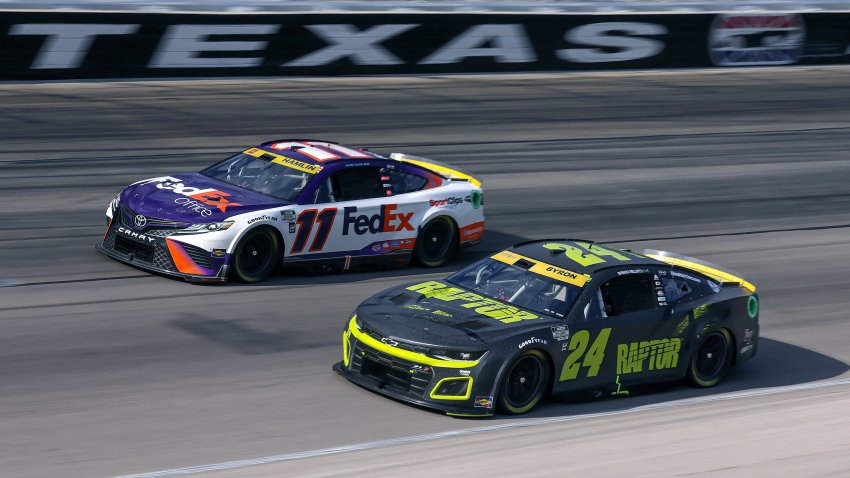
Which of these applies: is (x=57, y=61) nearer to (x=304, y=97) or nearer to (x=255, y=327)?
(x=304, y=97)

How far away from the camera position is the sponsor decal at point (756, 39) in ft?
102

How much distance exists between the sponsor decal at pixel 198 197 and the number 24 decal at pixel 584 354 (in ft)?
15.1

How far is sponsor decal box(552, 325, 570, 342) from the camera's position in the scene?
920 cm

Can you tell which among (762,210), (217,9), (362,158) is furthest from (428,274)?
(217,9)

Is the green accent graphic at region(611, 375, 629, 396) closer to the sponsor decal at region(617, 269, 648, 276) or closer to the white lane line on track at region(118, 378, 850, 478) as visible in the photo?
the white lane line on track at region(118, 378, 850, 478)

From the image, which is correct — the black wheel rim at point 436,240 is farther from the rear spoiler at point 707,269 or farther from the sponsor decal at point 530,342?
the sponsor decal at point 530,342

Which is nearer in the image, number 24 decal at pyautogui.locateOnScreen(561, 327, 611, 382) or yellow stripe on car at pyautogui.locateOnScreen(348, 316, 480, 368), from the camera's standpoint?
yellow stripe on car at pyautogui.locateOnScreen(348, 316, 480, 368)

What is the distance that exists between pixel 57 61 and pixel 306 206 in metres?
12.2

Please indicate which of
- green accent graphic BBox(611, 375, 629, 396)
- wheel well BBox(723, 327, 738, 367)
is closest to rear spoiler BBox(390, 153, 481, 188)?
wheel well BBox(723, 327, 738, 367)

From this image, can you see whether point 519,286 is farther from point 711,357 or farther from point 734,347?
point 734,347

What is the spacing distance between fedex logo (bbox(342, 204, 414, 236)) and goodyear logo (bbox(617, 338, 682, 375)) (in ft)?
14.4

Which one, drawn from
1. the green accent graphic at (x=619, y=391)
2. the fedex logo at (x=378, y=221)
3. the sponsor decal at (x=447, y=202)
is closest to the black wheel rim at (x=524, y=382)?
the green accent graphic at (x=619, y=391)

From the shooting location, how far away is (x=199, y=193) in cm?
1281

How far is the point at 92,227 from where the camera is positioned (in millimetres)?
14852
